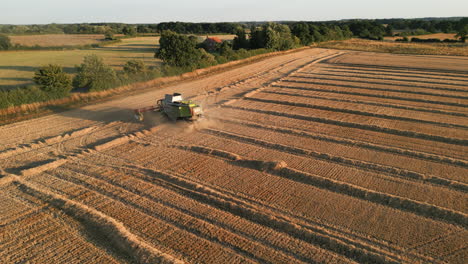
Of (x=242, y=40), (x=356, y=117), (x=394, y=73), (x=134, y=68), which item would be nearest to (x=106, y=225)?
(x=356, y=117)

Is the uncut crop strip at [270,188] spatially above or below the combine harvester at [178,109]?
below

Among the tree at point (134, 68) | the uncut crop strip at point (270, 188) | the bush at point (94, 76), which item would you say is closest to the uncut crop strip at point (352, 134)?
the uncut crop strip at point (270, 188)

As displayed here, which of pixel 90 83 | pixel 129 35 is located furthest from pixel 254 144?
pixel 129 35

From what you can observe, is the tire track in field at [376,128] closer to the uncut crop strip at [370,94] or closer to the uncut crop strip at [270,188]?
the uncut crop strip at [270,188]

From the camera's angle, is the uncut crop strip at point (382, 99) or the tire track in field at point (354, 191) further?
the uncut crop strip at point (382, 99)

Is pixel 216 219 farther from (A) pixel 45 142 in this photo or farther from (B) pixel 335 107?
(B) pixel 335 107

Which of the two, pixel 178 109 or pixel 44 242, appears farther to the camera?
pixel 178 109

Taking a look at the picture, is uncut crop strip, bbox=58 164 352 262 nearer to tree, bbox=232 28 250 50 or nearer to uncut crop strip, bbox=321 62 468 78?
uncut crop strip, bbox=321 62 468 78

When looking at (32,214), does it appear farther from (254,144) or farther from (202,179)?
(254,144)
